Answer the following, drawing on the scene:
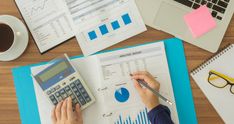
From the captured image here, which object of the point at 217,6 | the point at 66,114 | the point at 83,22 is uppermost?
the point at 217,6

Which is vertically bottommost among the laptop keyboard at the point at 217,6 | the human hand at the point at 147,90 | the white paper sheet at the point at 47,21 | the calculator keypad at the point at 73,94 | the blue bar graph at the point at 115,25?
the calculator keypad at the point at 73,94

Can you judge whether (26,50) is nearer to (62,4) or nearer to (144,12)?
(62,4)

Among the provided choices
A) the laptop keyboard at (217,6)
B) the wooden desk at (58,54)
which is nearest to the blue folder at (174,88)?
the wooden desk at (58,54)

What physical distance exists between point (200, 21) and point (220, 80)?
17 centimetres

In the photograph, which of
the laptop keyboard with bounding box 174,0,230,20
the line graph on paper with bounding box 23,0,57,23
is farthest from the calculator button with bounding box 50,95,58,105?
the laptop keyboard with bounding box 174,0,230,20

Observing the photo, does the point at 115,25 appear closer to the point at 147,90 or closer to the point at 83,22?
the point at 83,22

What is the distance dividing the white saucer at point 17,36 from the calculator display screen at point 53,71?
86 mm

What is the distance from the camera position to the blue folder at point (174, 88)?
109 centimetres

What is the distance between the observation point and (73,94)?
110cm

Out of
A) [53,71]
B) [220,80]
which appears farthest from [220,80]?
[53,71]

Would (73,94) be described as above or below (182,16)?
below

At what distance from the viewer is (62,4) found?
1.11 m

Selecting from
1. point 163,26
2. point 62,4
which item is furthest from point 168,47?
point 62,4

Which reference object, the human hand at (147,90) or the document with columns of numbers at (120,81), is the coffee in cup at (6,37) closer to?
the document with columns of numbers at (120,81)
